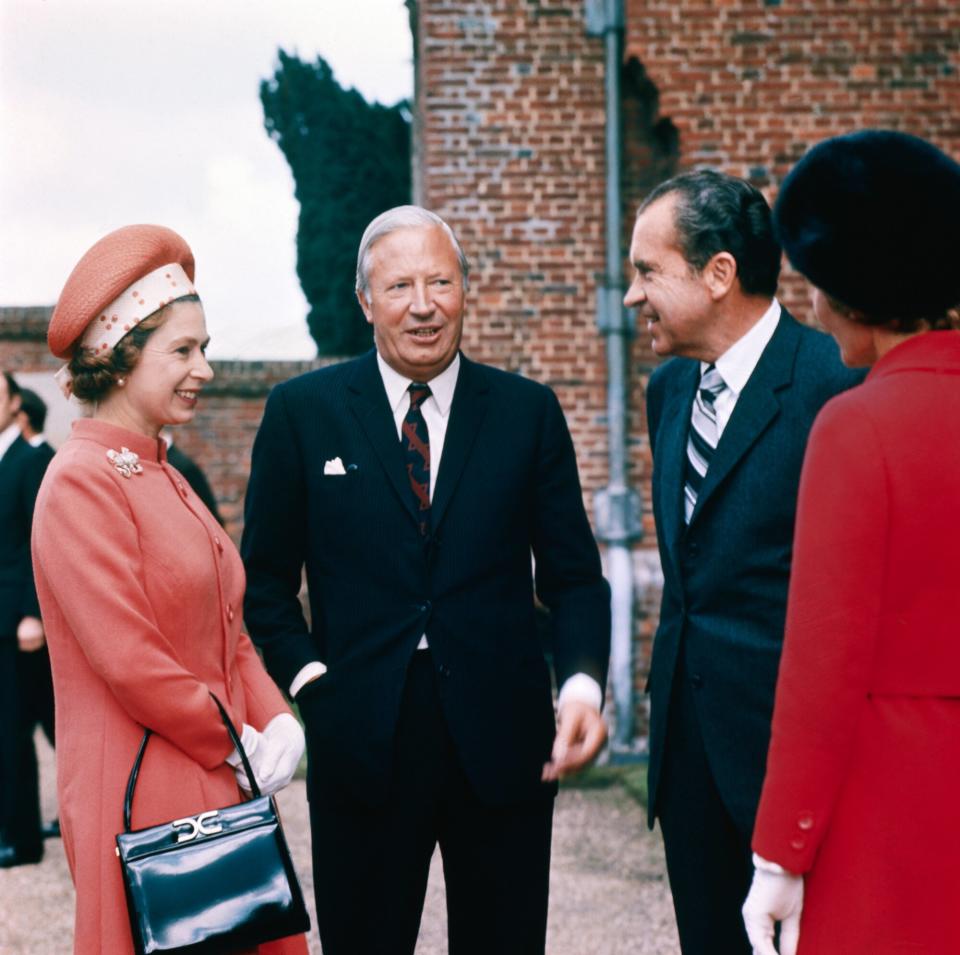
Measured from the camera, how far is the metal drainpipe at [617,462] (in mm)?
6973

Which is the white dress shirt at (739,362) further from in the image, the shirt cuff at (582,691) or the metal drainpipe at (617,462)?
the metal drainpipe at (617,462)

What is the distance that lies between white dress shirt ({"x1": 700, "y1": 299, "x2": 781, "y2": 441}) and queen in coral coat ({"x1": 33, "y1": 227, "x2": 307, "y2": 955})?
110cm

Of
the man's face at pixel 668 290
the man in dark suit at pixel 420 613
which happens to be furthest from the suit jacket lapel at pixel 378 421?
the man's face at pixel 668 290

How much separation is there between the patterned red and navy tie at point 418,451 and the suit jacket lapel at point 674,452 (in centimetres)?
53

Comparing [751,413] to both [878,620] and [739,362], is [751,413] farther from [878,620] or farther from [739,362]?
[878,620]

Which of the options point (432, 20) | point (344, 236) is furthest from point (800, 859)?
point (344, 236)

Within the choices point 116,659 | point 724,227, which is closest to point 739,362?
point 724,227

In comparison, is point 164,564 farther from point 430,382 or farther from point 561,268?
point 561,268

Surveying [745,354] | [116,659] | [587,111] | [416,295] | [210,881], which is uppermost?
[587,111]

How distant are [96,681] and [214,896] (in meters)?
0.45

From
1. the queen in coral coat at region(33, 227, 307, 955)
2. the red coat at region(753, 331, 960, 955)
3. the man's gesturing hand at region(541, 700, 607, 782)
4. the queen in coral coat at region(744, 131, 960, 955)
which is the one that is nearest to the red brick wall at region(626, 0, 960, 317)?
the man's gesturing hand at region(541, 700, 607, 782)

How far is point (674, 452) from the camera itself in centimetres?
269

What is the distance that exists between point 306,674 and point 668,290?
1.16 metres

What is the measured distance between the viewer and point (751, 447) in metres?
2.47
